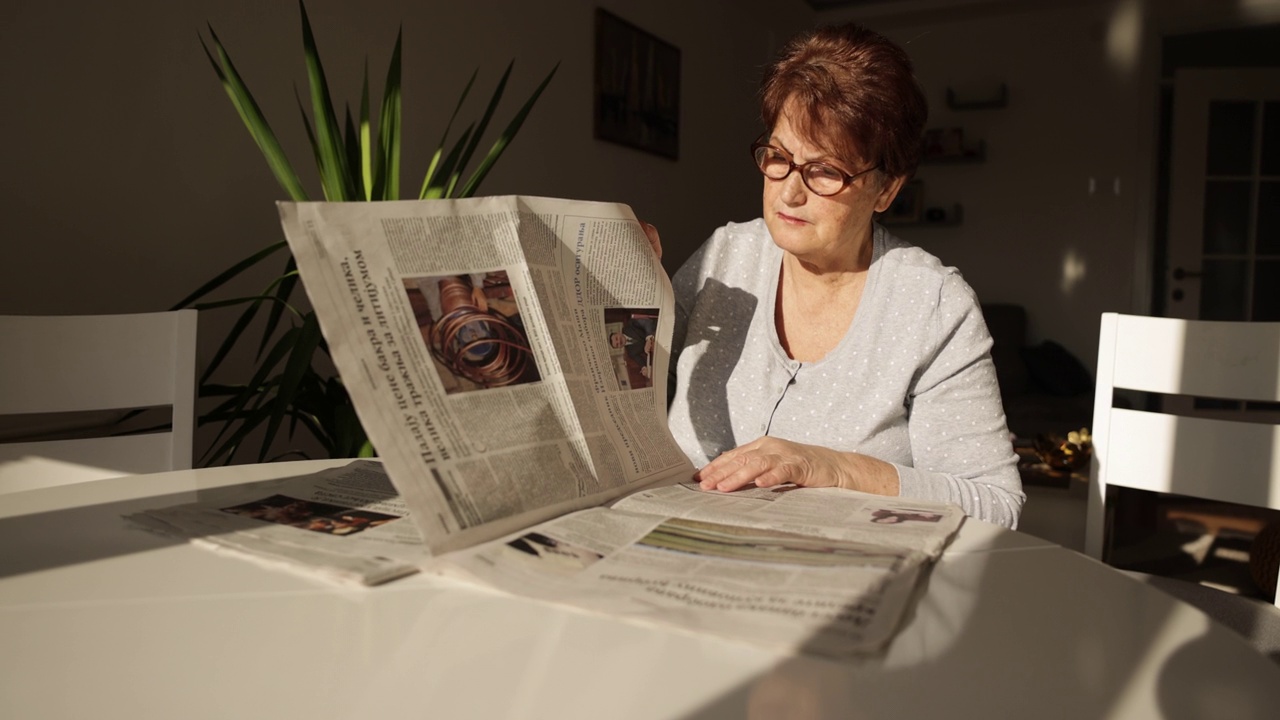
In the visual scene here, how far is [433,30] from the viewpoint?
2.90 metres

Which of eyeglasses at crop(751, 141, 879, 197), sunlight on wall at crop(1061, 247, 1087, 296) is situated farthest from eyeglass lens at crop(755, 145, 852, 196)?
sunlight on wall at crop(1061, 247, 1087, 296)

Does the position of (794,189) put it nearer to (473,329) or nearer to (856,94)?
(856,94)

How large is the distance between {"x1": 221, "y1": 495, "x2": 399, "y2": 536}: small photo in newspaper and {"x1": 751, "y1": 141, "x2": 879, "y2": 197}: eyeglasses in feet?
2.41

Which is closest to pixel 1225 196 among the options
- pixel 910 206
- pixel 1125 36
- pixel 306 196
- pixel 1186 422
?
pixel 1125 36

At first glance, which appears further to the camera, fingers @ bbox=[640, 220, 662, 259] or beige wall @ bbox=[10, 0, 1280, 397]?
beige wall @ bbox=[10, 0, 1280, 397]

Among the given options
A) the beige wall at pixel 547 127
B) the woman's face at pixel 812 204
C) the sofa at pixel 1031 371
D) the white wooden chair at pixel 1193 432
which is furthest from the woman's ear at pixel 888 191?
the sofa at pixel 1031 371

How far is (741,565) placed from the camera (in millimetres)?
634

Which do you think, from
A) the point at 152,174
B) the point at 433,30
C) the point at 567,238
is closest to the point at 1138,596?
the point at 567,238

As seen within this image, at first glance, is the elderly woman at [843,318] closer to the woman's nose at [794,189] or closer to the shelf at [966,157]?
the woman's nose at [794,189]

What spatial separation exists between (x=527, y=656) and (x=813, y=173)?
0.91 m

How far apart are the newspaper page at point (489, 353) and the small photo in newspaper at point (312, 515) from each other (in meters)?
0.12

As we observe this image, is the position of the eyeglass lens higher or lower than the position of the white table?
higher

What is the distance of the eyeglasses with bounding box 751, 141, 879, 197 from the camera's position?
1229mm

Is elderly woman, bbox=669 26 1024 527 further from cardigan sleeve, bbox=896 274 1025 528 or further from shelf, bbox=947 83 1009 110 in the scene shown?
shelf, bbox=947 83 1009 110
